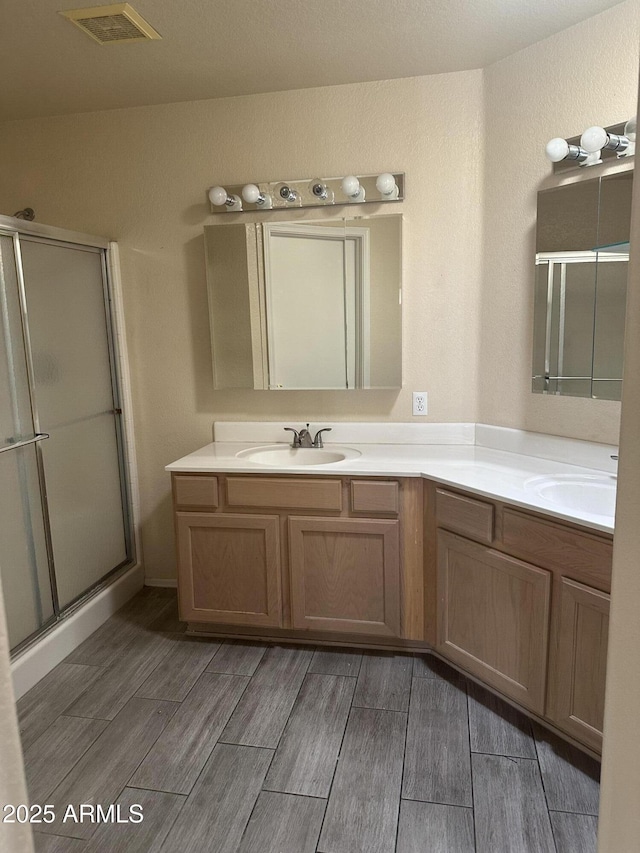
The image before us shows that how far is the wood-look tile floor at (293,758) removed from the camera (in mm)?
1647

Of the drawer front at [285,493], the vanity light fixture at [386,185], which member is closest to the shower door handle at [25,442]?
the drawer front at [285,493]

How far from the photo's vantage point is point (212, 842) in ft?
5.33

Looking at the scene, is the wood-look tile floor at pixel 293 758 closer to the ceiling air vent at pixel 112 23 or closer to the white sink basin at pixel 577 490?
the white sink basin at pixel 577 490

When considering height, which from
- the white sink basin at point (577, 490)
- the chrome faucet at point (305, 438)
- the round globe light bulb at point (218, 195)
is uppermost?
the round globe light bulb at point (218, 195)

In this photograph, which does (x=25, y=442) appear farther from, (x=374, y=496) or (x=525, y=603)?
(x=525, y=603)

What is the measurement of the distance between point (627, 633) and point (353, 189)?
2.36 meters

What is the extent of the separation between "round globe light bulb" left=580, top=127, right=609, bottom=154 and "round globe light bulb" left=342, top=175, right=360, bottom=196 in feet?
3.09

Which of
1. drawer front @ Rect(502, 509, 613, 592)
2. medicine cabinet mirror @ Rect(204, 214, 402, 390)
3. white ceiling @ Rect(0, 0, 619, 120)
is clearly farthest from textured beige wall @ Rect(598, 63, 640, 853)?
medicine cabinet mirror @ Rect(204, 214, 402, 390)

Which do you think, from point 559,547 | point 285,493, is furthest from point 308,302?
point 559,547

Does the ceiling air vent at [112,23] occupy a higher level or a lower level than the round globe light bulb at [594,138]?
higher

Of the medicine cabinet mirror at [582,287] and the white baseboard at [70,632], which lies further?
the white baseboard at [70,632]

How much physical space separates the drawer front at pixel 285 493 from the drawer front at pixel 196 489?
71mm

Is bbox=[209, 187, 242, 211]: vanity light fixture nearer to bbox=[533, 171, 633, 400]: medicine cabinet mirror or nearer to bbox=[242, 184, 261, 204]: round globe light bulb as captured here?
bbox=[242, 184, 261, 204]: round globe light bulb

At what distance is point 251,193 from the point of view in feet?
8.90
